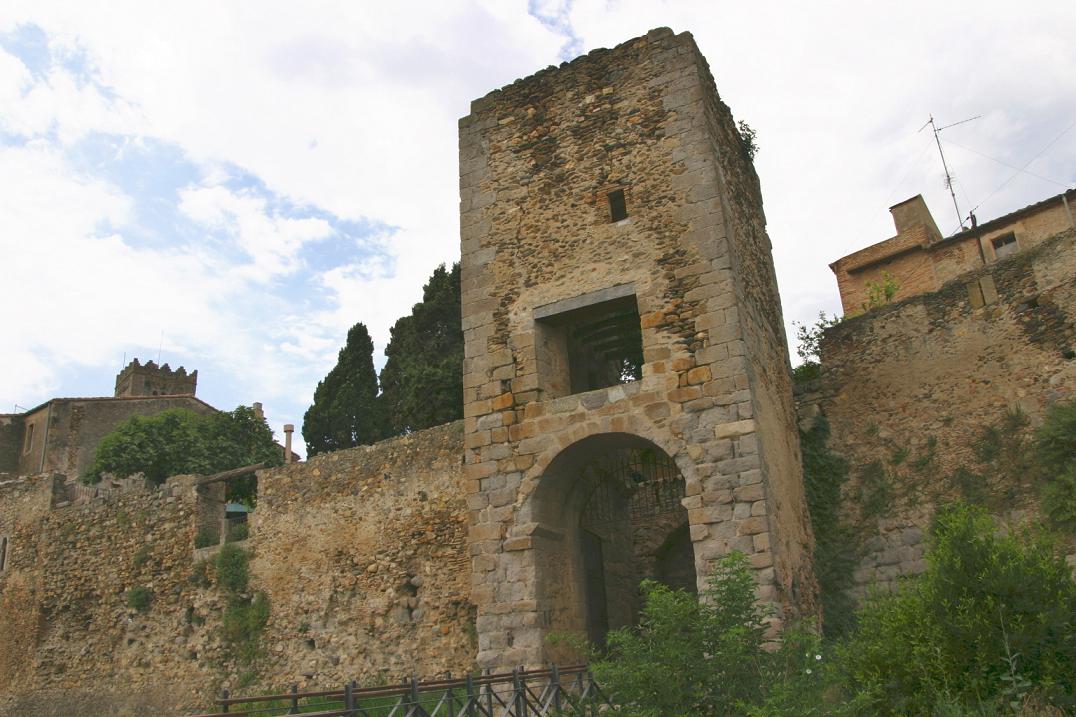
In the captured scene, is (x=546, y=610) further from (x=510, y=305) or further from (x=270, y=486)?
(x=270, y=486)

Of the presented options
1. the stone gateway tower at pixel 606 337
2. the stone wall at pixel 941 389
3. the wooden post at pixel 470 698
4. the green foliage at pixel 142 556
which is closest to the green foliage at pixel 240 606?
the green foliage at pixel 142 556

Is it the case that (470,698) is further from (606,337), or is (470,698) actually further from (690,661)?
(606,337)

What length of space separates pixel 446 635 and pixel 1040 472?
787 cm

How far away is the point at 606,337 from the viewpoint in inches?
481

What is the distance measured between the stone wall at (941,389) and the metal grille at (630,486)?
7.88 ft

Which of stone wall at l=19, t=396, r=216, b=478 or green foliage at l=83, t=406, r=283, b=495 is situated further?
stone wall at l=19, t=396, r=216, b=478

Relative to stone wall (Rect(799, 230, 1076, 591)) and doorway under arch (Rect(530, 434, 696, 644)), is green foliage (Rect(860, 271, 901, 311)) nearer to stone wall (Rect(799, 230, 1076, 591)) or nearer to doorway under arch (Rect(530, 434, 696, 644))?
stone wall (Rect(799, 230, 1076, 591))

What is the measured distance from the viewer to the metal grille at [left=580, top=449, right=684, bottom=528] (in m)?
11.8

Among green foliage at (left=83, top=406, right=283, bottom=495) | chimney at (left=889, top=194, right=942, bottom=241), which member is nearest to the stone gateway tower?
chimney at (left=889, top=194, right=942, bottom=241)

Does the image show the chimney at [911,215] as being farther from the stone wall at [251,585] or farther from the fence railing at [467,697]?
the fence railing at [467,697]

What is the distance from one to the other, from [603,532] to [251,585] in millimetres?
6202

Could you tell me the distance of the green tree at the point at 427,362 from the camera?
20.3 m

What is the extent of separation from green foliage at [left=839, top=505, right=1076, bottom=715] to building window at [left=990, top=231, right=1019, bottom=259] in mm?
13613

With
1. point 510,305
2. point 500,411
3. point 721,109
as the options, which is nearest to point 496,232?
point 510,305
